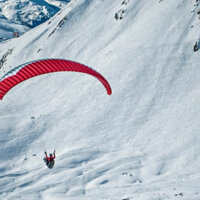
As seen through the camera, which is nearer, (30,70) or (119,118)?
(30,70)

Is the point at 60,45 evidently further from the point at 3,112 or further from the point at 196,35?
the point at 196,35

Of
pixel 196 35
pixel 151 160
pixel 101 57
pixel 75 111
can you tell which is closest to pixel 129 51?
pixel 101 57

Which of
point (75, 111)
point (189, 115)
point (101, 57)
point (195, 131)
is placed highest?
point (101, 57)

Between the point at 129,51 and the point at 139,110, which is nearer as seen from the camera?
the point at 139,110

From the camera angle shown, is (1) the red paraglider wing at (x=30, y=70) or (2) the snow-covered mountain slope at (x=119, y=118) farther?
(2) the snow-covered mountain slope at (x=119, y=118)

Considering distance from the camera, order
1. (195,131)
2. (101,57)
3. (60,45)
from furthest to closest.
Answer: (60,45) < (101,57) < (195,131)

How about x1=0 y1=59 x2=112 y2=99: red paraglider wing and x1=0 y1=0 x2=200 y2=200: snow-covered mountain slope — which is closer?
x1=0 y1=59 x2=112 y2=99: red paraglider wing

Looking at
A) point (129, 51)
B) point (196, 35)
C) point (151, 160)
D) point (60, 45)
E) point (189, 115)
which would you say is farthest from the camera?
point (60, 45)

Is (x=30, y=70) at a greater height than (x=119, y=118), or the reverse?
(x=119, y=118)
